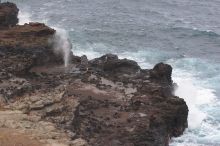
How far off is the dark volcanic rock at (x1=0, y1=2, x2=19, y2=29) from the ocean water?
10.6m

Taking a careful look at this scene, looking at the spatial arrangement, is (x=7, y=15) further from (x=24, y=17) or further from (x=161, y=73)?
(x=24, y=17)

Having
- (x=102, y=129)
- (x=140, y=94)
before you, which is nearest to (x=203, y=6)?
(x=140, y=94)

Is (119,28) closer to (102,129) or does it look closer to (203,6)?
(203,6)

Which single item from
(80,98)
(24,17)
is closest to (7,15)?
(80,98)

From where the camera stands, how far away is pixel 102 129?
173 feet

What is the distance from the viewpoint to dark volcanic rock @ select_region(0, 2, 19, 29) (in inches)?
2916

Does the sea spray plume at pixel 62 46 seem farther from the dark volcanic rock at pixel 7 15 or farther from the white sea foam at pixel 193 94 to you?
the white sea foam at pixel 193 94

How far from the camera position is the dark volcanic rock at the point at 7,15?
74.1 m

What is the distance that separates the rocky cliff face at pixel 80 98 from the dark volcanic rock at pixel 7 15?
11.9 ft

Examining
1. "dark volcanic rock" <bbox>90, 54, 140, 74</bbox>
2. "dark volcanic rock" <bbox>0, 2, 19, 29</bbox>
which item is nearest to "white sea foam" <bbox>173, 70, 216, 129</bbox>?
"dark volcanic rock" <bbox>90, 54, 140, 74</bbox>

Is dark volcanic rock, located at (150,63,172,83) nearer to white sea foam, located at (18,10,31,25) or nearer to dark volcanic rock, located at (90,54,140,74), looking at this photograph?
dark volcanic rock, located at (90,54,140,74)

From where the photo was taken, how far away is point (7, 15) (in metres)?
75.7

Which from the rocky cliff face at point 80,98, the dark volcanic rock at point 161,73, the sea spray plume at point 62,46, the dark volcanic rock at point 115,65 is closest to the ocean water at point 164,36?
the rocky cliff face at point 80,98

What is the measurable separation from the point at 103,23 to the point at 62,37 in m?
32.3
